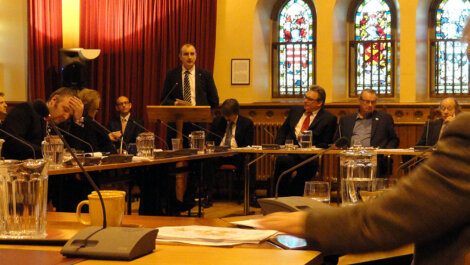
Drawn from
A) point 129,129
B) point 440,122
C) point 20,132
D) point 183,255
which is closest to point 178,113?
point 129,129

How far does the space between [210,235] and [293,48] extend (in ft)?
28.5

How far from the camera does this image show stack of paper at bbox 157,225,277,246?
1.94m

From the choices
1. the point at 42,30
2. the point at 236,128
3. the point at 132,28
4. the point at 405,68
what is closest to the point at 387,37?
the point at 405,68

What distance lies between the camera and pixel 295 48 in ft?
34.5

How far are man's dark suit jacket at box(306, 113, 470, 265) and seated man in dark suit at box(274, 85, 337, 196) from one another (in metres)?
6.34

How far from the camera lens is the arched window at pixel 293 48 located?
10414 millimetres

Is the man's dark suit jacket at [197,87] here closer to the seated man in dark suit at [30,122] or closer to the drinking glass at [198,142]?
the drinking glass at [198,142]

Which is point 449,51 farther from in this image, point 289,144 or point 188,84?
point 188,84

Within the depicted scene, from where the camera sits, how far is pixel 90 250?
172cm

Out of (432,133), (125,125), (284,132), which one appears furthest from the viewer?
(125,125)

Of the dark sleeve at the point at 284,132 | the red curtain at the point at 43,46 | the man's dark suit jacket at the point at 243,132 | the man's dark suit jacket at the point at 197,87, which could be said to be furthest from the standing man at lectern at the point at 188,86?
the red curtain at the point at 43,46

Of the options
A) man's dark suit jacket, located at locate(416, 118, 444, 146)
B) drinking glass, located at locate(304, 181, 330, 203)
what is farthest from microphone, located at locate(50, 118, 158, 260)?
man's dark suit jacket, located at locate(416, 118, 444, 146)

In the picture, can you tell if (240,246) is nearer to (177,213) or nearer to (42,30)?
(177,213)

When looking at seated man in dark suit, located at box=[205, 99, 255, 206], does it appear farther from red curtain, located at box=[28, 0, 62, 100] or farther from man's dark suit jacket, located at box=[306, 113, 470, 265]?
man's dark suit jacket, located at box=[306, 113, 470, 265]
